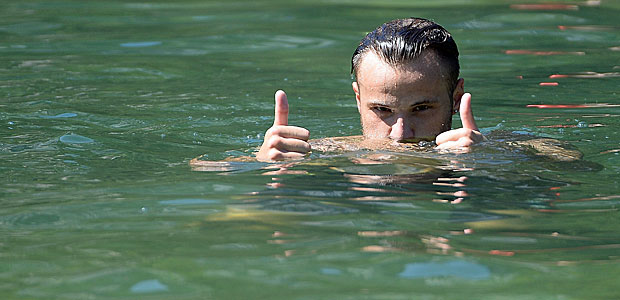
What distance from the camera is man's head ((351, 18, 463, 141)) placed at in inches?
205

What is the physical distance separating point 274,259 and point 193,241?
1.42 ft

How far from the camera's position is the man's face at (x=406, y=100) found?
520cm

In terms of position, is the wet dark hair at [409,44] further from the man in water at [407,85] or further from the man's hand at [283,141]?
the man's hand at [283,141]

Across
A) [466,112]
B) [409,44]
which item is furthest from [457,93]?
[466,112]

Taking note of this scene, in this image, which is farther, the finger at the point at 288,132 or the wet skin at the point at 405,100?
the wet skin at the point at 405,100

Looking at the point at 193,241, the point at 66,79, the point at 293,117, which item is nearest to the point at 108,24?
the point at 66,79

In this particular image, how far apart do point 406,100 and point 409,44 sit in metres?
0.37

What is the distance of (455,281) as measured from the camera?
302 cm

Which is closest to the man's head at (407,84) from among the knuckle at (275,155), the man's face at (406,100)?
the man's face at (406,100)

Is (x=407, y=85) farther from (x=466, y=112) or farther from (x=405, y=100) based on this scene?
(x=466, y=112)

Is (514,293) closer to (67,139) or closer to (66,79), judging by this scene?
(67,139)

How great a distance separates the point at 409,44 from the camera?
5.34 m

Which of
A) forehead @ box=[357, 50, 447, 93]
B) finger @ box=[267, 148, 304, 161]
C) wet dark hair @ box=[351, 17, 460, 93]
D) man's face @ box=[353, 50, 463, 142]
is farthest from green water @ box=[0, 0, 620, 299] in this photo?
wet dark hair @ box=[351, 17, 460, 93]

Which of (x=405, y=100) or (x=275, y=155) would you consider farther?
(x=405, y=100)
